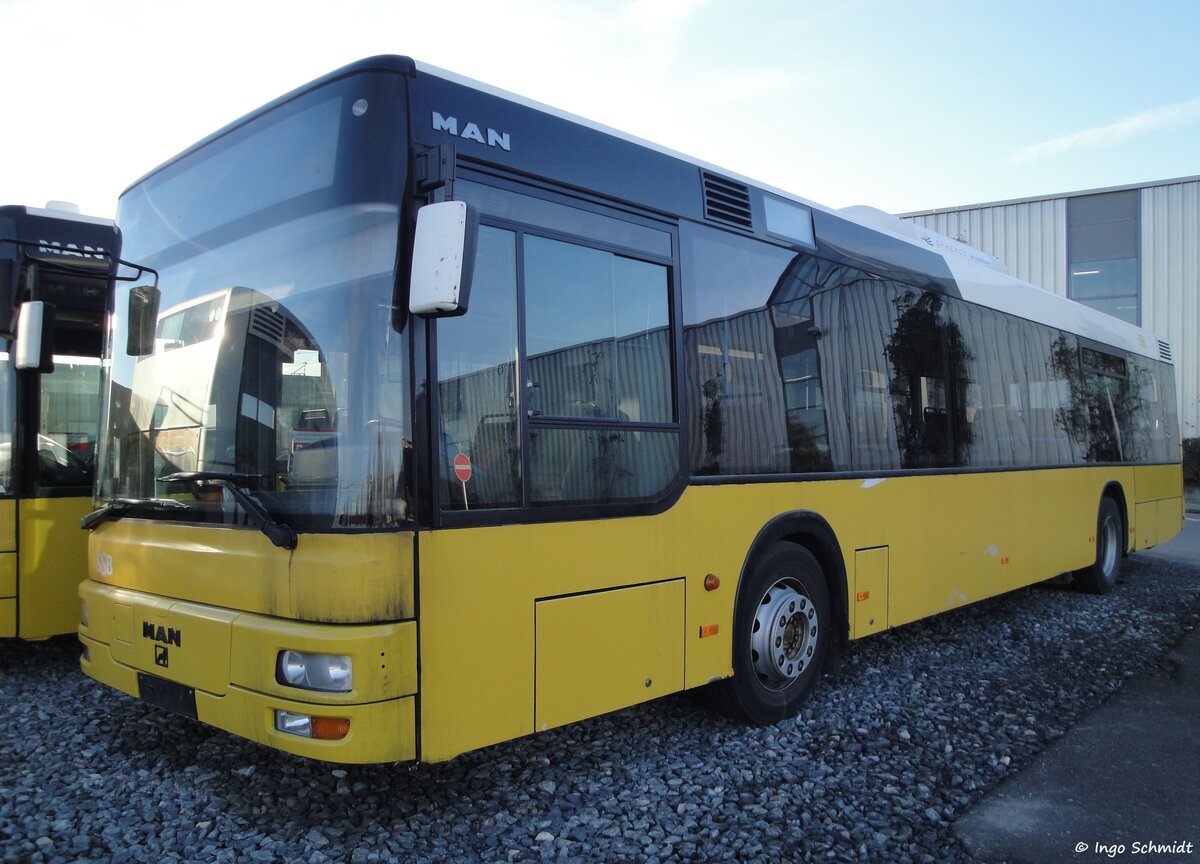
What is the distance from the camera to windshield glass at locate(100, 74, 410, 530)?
3.18 metres

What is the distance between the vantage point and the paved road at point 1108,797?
11.5 ft

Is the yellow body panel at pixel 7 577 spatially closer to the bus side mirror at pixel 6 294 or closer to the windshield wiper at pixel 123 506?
the bus side mirror at pixel 6 294

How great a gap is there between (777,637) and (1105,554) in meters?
6.45

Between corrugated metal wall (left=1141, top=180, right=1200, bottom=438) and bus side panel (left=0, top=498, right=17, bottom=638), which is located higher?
corrugated metal wall (left=1141, top=180, right=1200, bottom=438)

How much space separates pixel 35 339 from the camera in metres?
4.68

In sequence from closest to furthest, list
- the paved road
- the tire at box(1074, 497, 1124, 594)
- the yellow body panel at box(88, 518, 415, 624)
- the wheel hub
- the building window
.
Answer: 1. the yellow body panel at box(88, 518, 415, 624)
2. the paved road
3. the wheel hub
4. the tire at box(1074, 497, 1124, 594)
5. the building window

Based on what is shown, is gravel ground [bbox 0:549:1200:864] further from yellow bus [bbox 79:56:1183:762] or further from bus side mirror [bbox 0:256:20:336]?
bus side mirror [bbox 0:256:20:336]

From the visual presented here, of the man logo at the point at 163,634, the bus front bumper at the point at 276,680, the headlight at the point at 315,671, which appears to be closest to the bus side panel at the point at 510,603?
the bus front bumper at the point at 276,680

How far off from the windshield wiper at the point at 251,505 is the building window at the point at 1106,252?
27.5 meters

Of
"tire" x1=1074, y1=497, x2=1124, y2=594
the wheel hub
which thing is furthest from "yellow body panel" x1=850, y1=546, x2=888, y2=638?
"tire" x1=1074, y1=497, x2=1124, y2=594

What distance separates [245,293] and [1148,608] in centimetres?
885

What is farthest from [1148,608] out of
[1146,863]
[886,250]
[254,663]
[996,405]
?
[254,663]

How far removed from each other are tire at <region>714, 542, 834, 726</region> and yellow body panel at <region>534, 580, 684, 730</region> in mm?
588

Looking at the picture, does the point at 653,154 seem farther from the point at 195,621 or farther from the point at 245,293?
the point at 195,621
